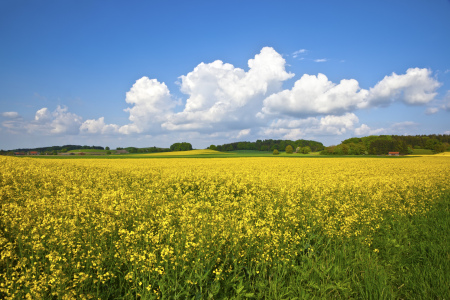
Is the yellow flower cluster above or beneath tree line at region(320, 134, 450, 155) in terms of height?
beneath

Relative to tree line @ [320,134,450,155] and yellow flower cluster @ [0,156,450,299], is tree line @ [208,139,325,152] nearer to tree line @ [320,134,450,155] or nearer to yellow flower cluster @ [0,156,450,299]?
tree line @ [320,134,450,155]

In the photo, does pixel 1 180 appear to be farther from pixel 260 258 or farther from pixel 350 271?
pixel 350 271

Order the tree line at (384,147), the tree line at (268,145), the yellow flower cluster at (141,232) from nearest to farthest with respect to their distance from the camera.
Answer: the yellow flower cluster at (141,232), the tree line at (384,147), the tree line at (268,145)

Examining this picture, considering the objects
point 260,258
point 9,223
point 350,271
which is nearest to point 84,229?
point 9,223

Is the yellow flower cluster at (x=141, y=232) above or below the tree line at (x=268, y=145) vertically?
below

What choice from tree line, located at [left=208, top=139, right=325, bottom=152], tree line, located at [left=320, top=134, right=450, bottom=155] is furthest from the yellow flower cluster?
tree line, located at [left=208, top=139, right=325, bottom=152]

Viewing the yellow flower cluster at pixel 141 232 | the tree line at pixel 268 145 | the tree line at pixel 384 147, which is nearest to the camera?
the yellow flower cluster at pixel 141 232

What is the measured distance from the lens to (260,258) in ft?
14.1

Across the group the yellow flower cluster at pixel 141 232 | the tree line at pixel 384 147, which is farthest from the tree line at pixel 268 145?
the yellow flower cluster at pixel 141 232

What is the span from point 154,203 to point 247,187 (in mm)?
5134

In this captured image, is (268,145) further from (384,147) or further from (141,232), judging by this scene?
(141,232)

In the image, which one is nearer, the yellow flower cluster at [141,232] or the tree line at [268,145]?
the yellow flower cluster at [141,232]

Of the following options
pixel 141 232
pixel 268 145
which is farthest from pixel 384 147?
pixel 141 232

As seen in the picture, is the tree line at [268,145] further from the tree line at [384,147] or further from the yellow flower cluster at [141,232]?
the yellow flower cluster at [141,232]
